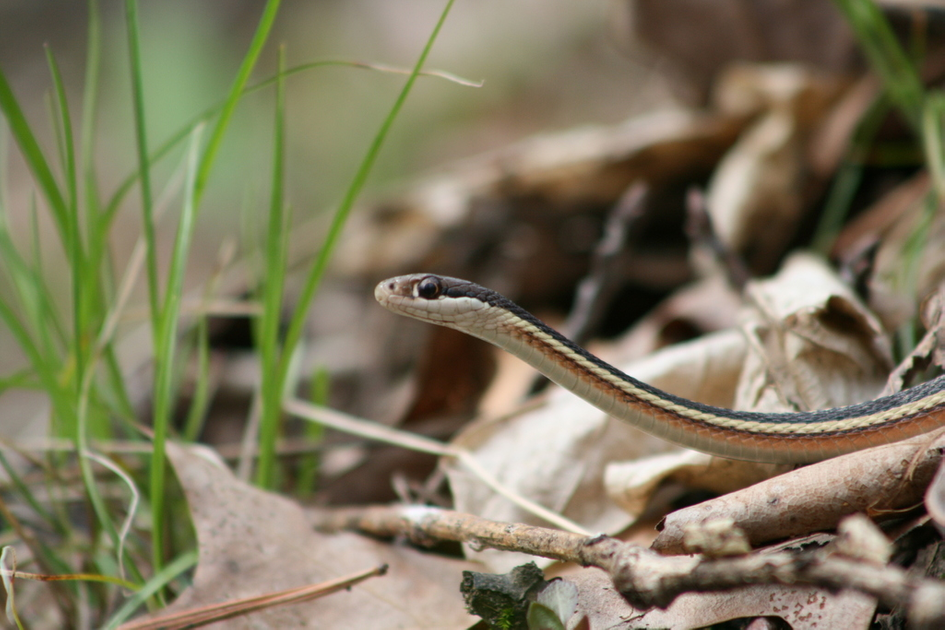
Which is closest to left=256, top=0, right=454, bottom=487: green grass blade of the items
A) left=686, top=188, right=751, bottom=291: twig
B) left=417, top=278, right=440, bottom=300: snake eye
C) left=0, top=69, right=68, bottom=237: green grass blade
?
left=417, top=278, right=440, bottom=300: snake eye

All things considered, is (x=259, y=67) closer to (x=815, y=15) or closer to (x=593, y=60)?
(x=593, y=60)

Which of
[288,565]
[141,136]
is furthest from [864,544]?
[141,136]

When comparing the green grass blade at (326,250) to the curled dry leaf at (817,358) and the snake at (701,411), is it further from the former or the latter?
the curled dry leaf at (817,358)

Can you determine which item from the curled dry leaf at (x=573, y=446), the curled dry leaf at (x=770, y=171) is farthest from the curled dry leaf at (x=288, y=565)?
the curled dry leaf at (x=770, y=171)

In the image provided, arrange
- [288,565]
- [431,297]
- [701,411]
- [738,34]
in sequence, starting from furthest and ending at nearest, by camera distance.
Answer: [738,34]
[431,297]
[288,565]
[701,411]

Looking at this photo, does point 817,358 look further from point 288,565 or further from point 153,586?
point 153,586

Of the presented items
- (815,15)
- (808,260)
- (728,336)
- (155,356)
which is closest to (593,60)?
(815,15)

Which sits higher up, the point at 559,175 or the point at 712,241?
the point at 559,175
